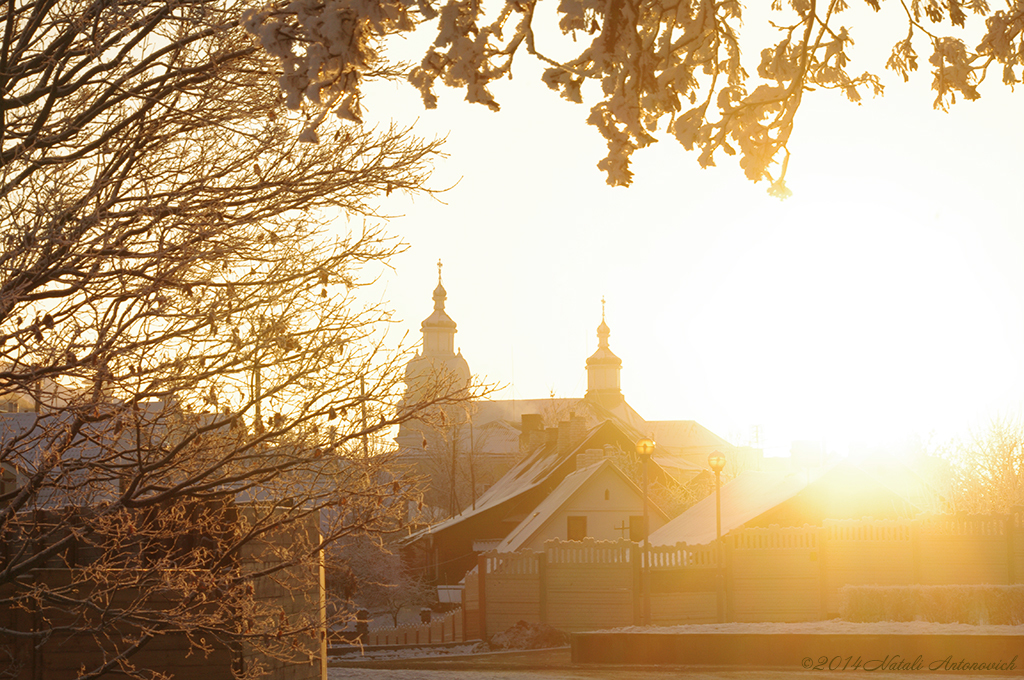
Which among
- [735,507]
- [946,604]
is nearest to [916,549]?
[735,507]

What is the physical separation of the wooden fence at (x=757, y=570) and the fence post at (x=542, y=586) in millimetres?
28

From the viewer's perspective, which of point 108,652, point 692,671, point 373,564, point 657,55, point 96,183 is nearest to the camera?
point 657,55

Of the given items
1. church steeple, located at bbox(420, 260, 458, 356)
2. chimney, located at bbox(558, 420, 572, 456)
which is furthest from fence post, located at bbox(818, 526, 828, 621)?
church steeple, located at bbox(420, 260, 458, 356)

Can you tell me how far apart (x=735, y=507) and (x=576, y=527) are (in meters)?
6.84

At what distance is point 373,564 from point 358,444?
3495 centimetres

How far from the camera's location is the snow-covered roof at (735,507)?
3250 centimetres

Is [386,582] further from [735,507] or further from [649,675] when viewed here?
[649,675]

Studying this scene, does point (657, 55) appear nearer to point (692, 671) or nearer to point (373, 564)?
point (692, 671)

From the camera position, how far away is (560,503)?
38938mm

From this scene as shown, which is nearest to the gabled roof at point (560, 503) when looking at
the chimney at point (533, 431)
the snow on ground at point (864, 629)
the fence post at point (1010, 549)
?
the fence post at point (1010, 549)

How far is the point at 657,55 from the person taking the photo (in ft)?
17.4

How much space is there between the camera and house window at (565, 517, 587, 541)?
3969 centimetres

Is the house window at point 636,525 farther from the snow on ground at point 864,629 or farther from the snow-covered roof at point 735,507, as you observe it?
the snow on ground at point 864,629

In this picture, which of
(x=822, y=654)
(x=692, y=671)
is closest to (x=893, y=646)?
(x=822, y=654)
